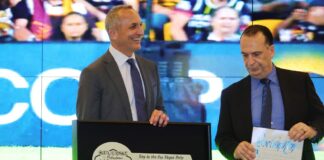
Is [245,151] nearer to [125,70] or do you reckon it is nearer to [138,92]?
[138,92]

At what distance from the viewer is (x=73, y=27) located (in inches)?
227

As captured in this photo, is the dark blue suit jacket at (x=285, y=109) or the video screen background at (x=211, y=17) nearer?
the dark blue suit jacket at (x=285, y=109)

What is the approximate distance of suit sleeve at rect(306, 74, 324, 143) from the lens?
2.19 m

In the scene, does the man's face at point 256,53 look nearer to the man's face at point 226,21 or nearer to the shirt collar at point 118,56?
the shirt collar at point 118,56

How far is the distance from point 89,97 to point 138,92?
28cm

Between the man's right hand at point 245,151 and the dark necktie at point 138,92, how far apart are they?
768 millimetres

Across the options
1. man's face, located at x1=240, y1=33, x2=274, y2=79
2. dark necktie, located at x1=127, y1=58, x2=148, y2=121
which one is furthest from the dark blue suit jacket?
dark necktie, located at x1=127, y1=58, x2=148, y2=121

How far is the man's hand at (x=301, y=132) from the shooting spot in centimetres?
203

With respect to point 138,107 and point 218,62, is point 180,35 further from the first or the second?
point 138,107

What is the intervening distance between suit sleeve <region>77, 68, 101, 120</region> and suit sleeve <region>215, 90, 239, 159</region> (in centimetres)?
69

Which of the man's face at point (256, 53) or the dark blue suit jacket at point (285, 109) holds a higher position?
the man's face at point (256, 53)

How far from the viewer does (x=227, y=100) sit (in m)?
2.41

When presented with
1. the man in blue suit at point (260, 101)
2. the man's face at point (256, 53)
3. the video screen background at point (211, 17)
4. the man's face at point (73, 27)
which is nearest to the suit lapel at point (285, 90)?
the man in blue suit at point (260, 101)

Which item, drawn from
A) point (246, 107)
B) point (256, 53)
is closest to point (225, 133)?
point (246, 107)
